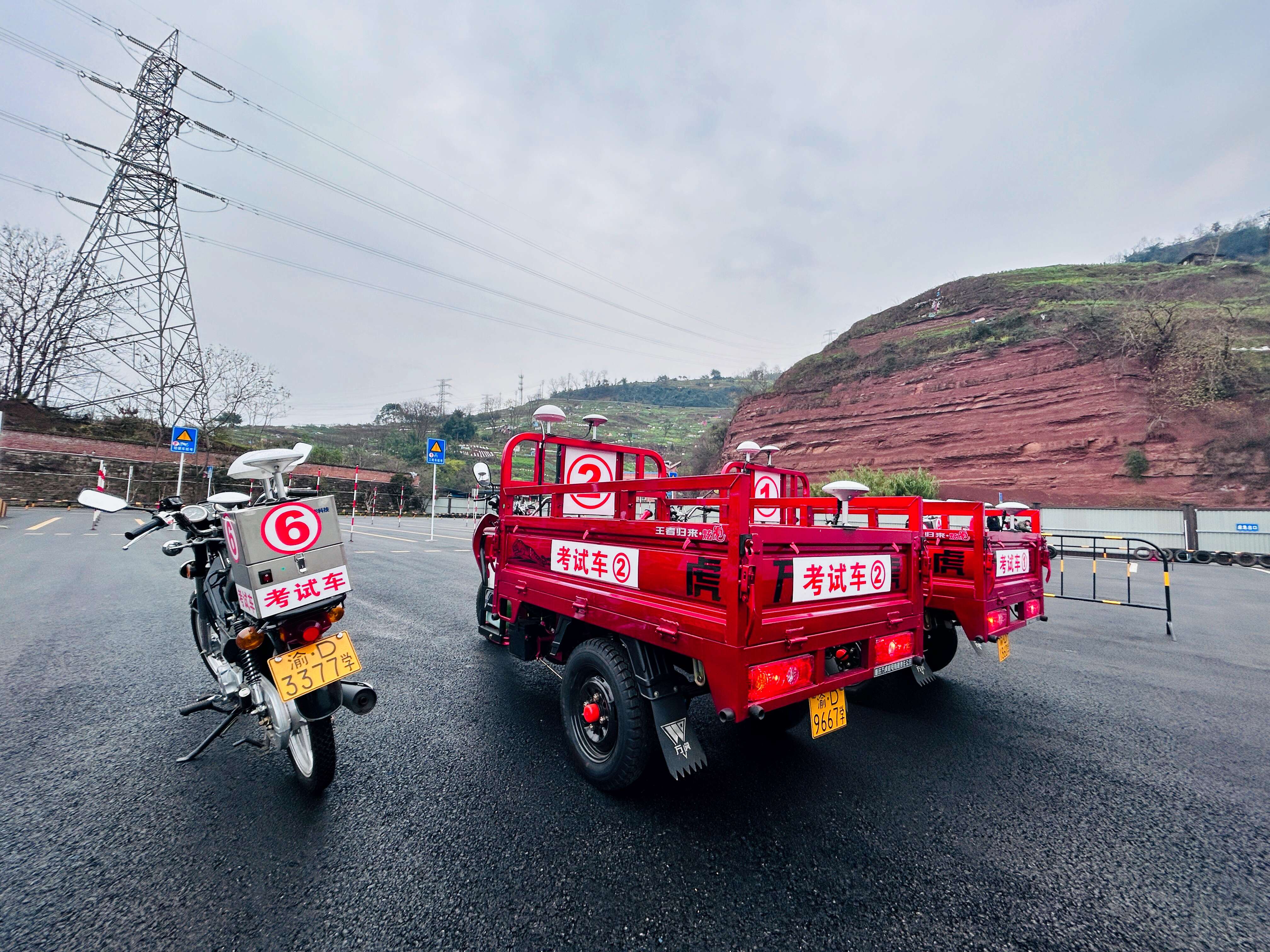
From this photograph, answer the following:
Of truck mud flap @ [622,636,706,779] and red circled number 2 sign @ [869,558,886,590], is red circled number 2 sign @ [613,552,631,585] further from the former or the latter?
red circled number 2 sign @ [869,558,886,590]

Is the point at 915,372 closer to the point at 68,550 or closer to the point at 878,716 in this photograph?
the point at 878,716

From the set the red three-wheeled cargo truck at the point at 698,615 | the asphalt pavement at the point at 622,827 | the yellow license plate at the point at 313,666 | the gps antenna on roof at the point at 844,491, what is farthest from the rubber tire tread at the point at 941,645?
the yellow license plate at the point at 313,666

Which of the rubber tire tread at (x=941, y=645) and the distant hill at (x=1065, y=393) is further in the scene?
the distant hill at (x=1065, y=393)

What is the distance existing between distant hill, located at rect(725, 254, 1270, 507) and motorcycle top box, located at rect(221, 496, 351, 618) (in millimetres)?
30201

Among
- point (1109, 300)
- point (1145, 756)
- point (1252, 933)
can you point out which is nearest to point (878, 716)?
point (1145, 756)

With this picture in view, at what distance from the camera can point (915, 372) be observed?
33312mm

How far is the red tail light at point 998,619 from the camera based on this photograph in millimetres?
3758

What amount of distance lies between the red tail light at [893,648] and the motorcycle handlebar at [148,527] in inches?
140

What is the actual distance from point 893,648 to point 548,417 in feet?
8.77

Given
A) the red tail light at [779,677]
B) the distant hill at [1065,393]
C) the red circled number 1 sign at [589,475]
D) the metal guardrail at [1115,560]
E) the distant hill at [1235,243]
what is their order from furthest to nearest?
the distant hill at [1235,243], the distant hill at [1065,393], the metal guardrail at [1115,560], the red circled number 1 sign at [589,475], the red tail light at [779,677]

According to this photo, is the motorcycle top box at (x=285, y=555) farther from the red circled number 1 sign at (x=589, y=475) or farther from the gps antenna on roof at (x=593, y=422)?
the gps antenna on roof at (x=593, y=422)

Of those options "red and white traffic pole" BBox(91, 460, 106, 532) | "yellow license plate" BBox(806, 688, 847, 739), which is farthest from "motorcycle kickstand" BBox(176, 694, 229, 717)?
"red and white traffic pole" BBox(91, 460, 106, 532)

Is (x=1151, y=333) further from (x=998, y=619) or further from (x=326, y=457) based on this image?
(x=326, y=457)

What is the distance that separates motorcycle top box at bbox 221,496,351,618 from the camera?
7.36 ft
